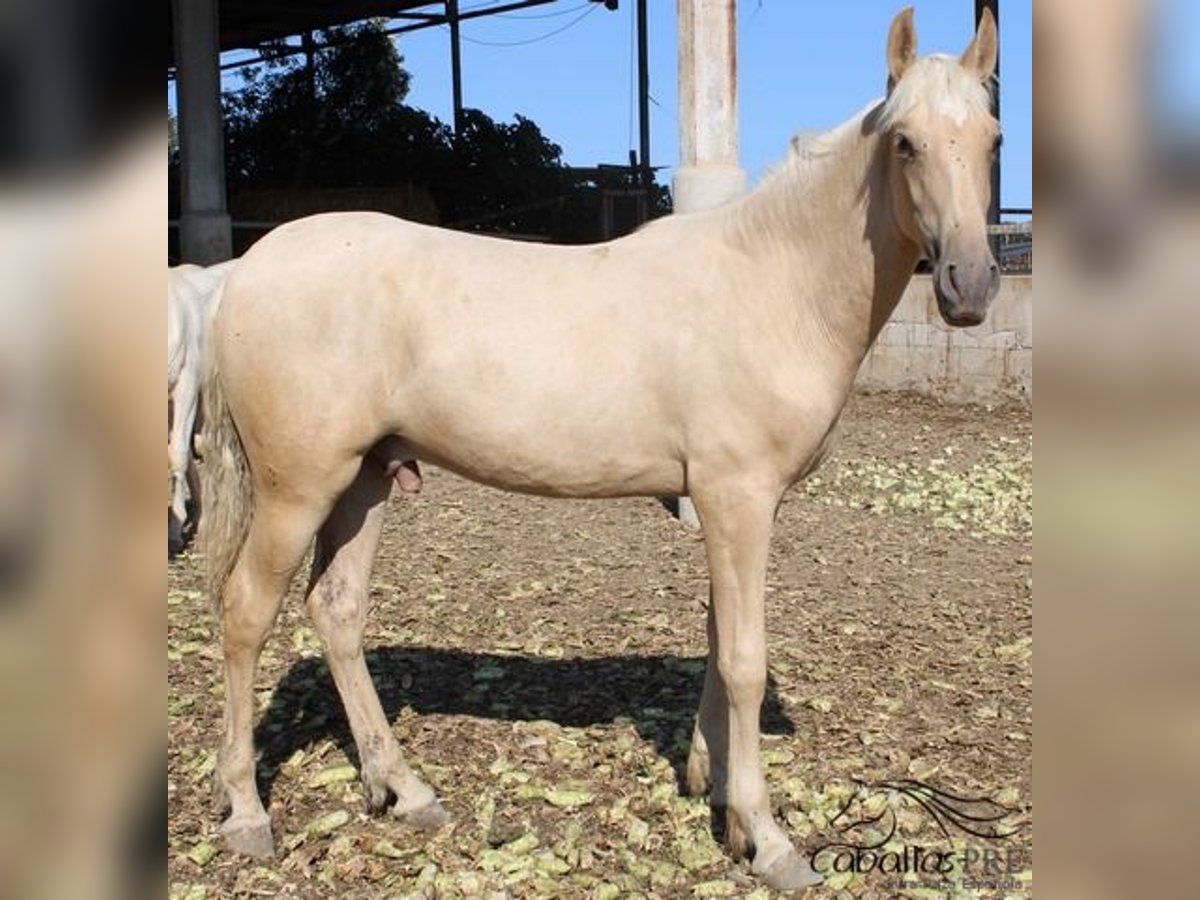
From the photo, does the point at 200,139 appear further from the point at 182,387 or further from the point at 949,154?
the point at 949,154

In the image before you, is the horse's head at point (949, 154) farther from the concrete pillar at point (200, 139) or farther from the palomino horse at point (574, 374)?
the concrete pillar at point (200, 139)

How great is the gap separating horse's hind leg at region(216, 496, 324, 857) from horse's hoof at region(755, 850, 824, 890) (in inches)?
57.7

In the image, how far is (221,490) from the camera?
3.53m

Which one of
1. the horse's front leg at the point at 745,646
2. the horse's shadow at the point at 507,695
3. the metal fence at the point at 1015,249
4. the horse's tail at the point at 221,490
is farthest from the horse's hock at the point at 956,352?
the horse's tail at the point at 221,490

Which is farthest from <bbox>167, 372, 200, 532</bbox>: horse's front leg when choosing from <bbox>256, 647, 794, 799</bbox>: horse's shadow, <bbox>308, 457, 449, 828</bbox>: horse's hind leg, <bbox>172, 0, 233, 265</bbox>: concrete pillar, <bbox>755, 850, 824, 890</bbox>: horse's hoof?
<bbox>172, 0, 233, 265</bbox>: concrete pillar

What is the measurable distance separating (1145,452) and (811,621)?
493cm

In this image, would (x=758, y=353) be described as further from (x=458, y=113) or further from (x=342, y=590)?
(x=458, y=113)

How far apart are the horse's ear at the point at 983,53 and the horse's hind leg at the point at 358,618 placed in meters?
2.13

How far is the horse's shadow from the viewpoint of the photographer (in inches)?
167

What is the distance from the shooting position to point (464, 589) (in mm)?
6066

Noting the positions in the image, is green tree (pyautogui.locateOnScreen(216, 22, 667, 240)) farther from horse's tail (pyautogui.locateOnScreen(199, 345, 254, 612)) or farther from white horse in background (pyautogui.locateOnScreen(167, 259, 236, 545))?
horse's tail (pyautogui.locateOnScreen(199, 345, 254, 612))

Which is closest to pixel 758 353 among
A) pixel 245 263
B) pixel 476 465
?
pixel 476 465

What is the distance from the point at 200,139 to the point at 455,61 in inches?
383

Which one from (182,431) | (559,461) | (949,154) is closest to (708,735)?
(559,461)
